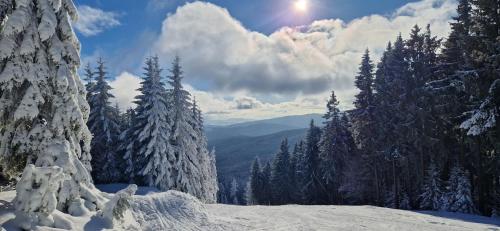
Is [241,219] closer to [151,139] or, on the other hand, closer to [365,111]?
[151,139]

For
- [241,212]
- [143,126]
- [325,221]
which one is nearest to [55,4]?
[241,212]

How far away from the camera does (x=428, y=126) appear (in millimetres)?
31531

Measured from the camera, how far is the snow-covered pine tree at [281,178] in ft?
216

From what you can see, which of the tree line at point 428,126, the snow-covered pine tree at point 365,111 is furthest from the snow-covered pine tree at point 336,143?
the snow-covered pine tree at point 365,111

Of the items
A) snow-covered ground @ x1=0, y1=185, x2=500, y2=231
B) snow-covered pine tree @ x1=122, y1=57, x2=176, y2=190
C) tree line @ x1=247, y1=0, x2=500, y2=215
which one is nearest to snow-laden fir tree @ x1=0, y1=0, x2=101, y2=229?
snow-covered ground @ x1=0, y1=185, x2=500, y2=231

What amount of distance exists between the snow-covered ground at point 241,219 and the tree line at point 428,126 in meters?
5.48

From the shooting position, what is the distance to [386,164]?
127 ft

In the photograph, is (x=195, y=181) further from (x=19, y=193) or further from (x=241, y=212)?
(x=19, y=193)

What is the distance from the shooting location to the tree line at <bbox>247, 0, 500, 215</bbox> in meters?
24.0

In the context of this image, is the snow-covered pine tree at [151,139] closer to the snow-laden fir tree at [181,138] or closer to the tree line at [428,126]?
the snow-laden fir tree at [181,138]

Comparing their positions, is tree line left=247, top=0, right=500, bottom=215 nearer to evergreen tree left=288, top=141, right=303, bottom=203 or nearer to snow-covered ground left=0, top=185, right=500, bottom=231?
snow-covered ground left=0, top=185, right=500, bottom=231

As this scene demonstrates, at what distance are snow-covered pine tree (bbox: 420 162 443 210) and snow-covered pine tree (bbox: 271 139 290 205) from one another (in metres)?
35.5

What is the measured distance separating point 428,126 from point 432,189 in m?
4.62

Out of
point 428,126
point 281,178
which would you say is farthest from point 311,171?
point 428,126
